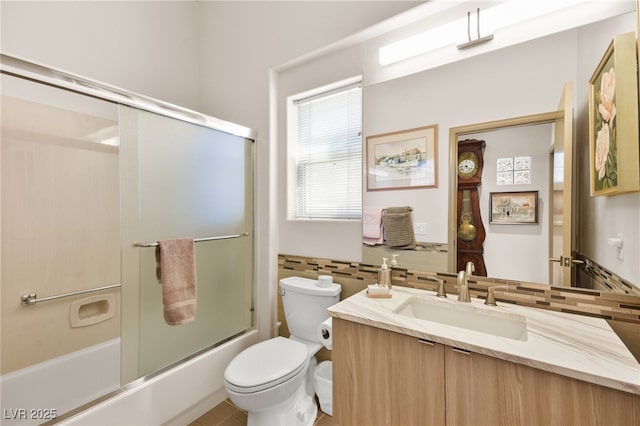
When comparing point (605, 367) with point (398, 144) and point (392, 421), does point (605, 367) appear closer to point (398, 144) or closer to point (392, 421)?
point (392, 421)

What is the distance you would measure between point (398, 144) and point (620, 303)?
111 centimetres

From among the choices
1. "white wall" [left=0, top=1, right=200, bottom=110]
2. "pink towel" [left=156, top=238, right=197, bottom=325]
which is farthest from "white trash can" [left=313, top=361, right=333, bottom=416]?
"white wall" [left=0, top=1, right=200, bottom=110]

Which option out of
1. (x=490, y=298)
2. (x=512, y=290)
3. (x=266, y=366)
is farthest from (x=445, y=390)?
(x=266, y=366)

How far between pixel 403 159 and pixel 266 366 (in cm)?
128

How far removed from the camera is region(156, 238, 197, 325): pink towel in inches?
58.7

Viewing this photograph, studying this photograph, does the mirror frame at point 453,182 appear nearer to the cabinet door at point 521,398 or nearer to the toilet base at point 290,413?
the cabinet door at point 521,398

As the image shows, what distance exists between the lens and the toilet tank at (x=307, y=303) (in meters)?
1.64

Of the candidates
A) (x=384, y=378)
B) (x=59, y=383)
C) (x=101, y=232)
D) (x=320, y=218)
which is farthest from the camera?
(x=320, y=218)

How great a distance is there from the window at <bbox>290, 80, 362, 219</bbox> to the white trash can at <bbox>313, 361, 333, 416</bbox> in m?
0.96

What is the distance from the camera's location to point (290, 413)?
146 cm

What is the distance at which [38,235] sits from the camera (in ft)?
5.21

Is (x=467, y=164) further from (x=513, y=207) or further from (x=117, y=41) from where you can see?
(x=117, y=41)

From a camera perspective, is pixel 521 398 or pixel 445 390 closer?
pixel 521 398

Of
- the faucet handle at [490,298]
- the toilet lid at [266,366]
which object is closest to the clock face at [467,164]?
the faucet handle at [490,298]
